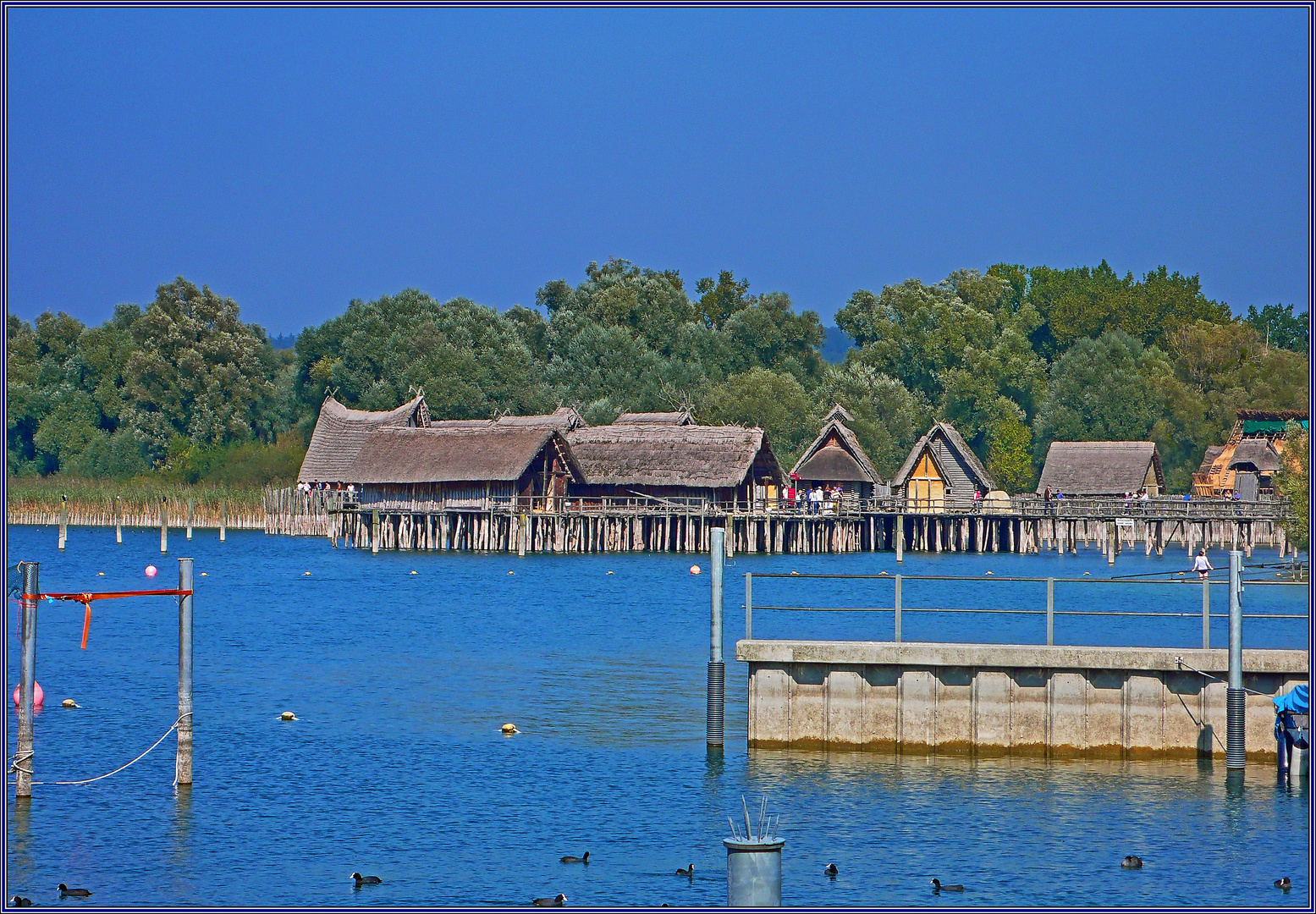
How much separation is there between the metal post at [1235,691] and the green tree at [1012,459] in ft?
230

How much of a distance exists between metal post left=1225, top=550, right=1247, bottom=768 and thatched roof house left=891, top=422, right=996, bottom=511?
2128 inches

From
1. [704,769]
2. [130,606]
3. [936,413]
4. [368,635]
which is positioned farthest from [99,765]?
[936,413]

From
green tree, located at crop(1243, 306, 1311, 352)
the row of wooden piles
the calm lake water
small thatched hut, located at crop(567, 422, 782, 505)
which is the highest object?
green tree, located at crop(1243, 306, 1311, 352)

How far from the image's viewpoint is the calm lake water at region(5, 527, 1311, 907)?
627 inches

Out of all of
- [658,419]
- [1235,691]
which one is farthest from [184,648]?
[658,419]

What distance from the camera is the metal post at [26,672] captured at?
1695 cm

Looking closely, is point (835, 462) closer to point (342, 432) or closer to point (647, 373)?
point (647, 373)

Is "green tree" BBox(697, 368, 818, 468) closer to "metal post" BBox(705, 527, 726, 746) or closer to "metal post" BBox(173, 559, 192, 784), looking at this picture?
"metal post" BBox(705, 527, 726, 746)

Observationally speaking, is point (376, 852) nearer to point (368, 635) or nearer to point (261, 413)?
point (368, 635)

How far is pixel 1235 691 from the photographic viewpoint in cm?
A: 1831

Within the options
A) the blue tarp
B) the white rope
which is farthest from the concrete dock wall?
the white rope

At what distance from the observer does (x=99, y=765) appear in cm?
2111

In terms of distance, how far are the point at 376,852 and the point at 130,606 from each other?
31.4 m

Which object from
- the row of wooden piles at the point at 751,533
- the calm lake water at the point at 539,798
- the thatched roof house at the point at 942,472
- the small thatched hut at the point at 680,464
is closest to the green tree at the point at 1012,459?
the row of wooden piles at the point at 751,533
